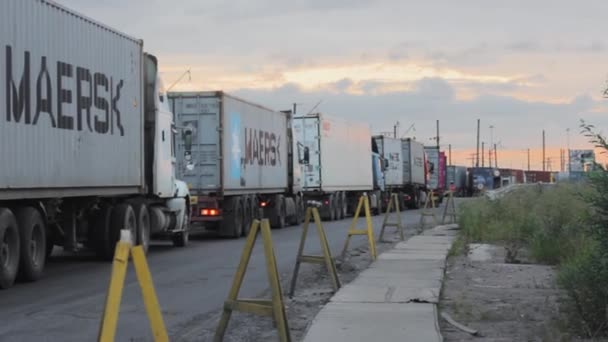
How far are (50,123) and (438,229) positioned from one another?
16.1 metres

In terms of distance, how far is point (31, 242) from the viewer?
13.2 meters

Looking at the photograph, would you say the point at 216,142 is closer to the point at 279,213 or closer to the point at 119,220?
the point at 279,213

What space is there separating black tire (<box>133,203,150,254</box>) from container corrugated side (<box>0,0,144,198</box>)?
597 mm

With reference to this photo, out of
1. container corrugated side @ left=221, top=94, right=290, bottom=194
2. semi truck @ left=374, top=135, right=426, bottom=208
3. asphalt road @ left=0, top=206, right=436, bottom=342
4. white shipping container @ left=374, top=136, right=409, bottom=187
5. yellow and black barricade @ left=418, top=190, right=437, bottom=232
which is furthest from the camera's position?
semi truck @ left=374, top=135, right=426, bottom=208

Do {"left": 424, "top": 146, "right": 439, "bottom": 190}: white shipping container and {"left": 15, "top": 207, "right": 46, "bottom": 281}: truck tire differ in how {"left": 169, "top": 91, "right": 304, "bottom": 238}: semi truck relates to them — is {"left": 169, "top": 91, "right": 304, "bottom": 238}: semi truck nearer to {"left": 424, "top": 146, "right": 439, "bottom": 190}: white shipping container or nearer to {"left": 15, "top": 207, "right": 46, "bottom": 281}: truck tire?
{"left": 15, "top": 207, "right": 46, "bottom": 281}: truck tire

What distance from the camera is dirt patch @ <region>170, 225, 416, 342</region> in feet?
29.5

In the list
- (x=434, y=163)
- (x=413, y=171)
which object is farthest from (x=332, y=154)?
(x=434, y=163)

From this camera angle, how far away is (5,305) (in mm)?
11102

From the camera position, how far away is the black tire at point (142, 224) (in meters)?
17.6

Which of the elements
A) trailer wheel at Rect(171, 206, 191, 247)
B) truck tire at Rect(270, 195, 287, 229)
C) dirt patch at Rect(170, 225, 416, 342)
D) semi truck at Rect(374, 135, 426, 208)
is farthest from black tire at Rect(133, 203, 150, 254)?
semi truck at Rect(374, 135, 426, 208)

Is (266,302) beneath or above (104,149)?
beneath

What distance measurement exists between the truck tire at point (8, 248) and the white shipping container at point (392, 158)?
35.7m

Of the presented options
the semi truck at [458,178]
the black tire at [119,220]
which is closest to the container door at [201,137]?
the black tire at [119,220]

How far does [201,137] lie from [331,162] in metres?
13.7
